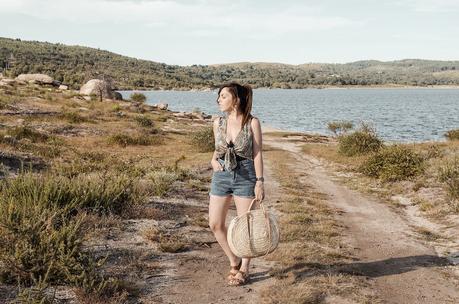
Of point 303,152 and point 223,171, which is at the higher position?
point 223,171

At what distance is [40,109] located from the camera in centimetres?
3566

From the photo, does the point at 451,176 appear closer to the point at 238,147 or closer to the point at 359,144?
the point at 359,144

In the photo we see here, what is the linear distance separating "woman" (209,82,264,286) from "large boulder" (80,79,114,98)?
53.6 m

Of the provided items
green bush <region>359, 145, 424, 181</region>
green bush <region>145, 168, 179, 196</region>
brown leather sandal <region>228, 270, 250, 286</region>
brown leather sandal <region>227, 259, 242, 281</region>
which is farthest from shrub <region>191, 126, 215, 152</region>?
brown leather sandal <region>228, 270, 250, 286</region>

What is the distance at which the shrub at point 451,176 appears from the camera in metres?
12.6

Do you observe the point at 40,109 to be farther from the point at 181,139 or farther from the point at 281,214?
the point at 281,214

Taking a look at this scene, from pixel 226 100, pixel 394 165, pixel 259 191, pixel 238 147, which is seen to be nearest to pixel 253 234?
pixel 259 191

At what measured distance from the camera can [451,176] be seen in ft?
47.8

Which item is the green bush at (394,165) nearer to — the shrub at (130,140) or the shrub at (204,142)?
the shrub at (204,142)

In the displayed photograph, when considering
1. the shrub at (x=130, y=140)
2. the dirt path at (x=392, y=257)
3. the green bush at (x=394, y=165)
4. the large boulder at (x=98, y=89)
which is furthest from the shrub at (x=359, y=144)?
the large boulder at (x=98, y=89)

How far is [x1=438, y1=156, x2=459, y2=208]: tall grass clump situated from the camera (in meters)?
12.6

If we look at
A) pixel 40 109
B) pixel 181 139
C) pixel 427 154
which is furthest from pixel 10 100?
pixel 427 154

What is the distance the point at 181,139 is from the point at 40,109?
12376mm

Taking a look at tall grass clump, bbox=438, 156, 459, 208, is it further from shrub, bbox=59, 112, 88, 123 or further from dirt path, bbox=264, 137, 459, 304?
shrub, bbox=59, 112, 88, 123
